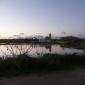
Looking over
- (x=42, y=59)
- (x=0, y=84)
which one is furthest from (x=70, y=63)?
(x=0, y=84)

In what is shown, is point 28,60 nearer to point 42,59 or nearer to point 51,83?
point 42,59

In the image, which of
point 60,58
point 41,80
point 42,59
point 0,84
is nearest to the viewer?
point 0,84

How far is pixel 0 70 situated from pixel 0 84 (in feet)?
8.49

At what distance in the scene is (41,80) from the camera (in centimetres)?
918

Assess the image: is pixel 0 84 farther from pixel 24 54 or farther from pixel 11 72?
pixel 24 54

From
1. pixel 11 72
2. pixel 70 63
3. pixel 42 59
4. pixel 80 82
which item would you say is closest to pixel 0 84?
pixel 11 72

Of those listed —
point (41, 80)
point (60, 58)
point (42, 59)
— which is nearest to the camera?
point (41, 80)

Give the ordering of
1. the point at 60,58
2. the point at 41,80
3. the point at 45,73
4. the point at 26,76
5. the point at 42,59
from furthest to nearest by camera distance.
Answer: the point at 60,58, the point at 42,59, the point at 45,73, the point at 26,76, the point at 41,80

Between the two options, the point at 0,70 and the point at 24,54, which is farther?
the point at 24,54

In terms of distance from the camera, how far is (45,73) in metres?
10.9

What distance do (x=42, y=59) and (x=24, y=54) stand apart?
1.13m

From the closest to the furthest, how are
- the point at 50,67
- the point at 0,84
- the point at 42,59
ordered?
the point at 0,84, the point at 50,67, the point at 42,59

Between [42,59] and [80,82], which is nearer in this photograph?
[80,82]

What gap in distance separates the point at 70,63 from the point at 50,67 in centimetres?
204
